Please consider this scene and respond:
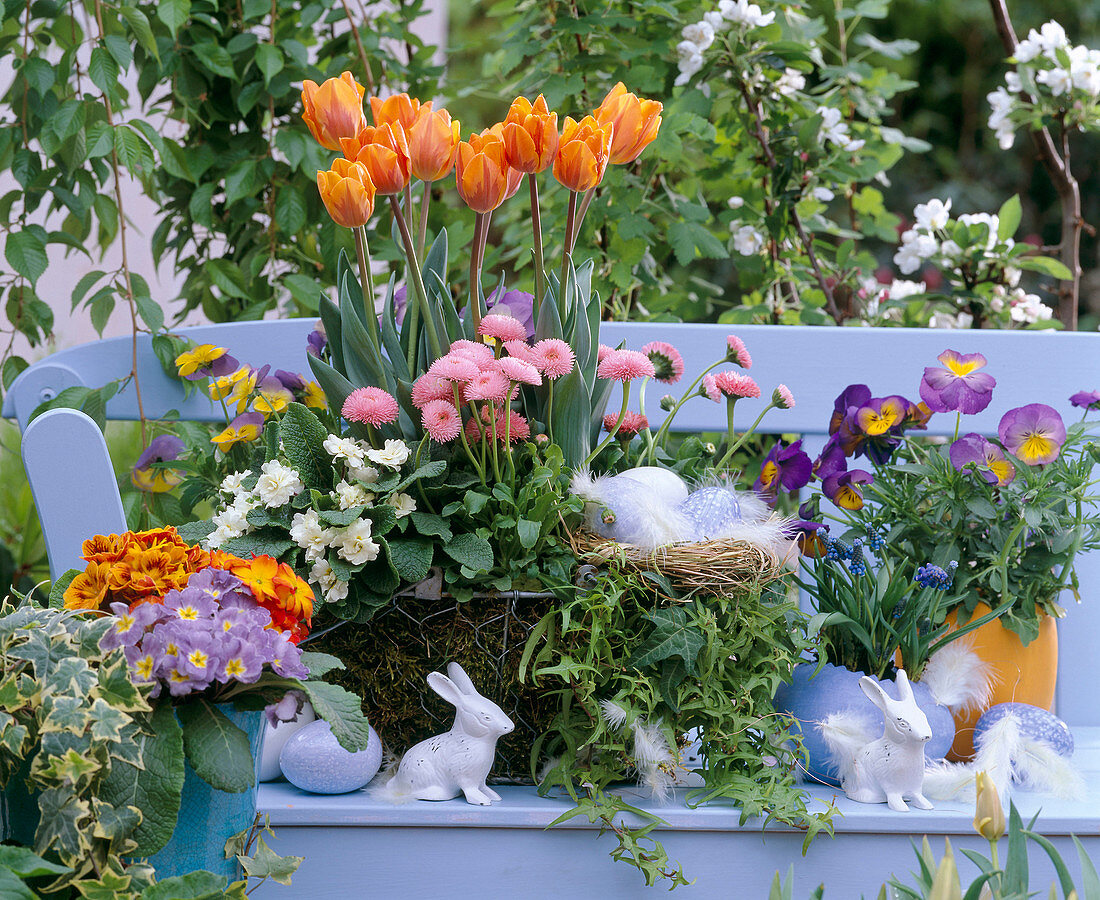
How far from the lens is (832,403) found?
141 centimetres

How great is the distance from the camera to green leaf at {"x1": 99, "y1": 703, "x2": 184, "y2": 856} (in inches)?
26.2

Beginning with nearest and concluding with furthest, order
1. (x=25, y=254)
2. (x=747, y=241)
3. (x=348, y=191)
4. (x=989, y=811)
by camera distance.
→ (x=989, y=811) → (x=348, y=191) → (x=25, y=254) → (x=747, y=241)

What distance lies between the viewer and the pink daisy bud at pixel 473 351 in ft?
3.02

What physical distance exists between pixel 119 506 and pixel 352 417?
0.39 meters

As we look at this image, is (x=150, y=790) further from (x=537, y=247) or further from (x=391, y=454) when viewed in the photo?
(x=537, y=247)

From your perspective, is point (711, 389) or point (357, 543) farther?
point (711, 389)

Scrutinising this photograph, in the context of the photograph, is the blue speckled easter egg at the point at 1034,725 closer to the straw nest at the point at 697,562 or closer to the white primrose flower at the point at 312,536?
the straw nest at the point at 697,562

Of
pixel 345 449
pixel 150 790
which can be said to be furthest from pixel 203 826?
pixel 345 449

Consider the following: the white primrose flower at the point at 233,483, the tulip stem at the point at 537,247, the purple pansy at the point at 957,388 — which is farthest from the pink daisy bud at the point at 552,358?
the purple pansy at the point at 957,388

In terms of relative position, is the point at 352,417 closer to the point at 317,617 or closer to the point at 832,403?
the point at 317,617

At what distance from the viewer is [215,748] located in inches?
27.2

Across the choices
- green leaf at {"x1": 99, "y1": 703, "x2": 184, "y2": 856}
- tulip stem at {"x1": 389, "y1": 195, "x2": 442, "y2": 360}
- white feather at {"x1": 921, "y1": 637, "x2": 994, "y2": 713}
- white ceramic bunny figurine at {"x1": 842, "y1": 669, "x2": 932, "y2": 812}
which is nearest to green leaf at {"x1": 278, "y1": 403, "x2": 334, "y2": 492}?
tulip stem at {"x1": 389, "y1": 195, "x2": 442, "y2": 360}

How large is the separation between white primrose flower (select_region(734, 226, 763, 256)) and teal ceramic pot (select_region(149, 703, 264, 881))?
1233 millimetres

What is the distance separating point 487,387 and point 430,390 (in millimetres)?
90
